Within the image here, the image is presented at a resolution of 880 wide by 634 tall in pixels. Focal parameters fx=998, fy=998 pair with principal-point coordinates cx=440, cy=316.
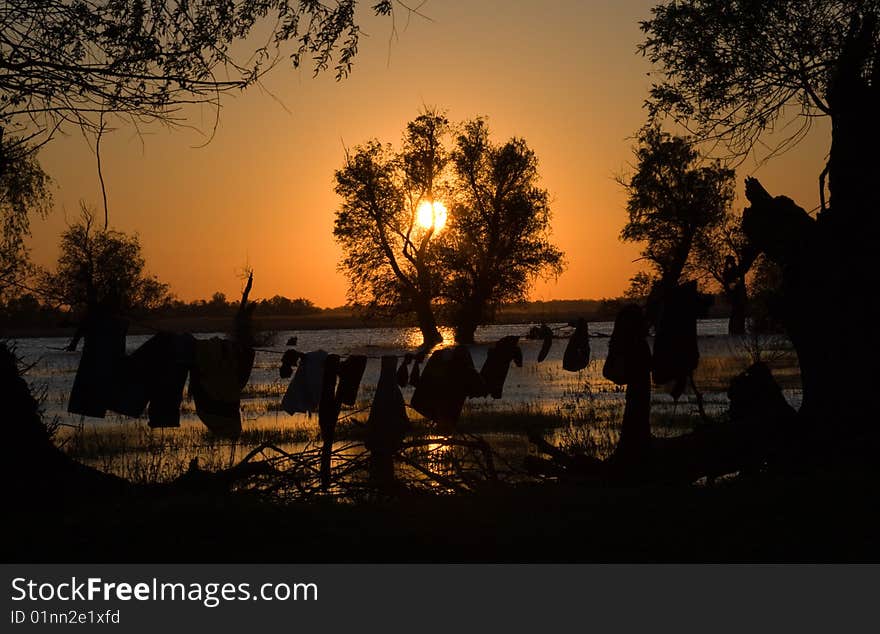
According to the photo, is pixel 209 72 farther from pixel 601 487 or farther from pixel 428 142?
pixel 428 142

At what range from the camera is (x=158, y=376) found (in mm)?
11227

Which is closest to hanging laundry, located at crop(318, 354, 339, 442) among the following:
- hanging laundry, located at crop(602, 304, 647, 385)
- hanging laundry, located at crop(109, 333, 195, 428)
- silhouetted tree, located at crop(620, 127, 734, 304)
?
hanging laundry, located at crop(109, 333, 195, 428)

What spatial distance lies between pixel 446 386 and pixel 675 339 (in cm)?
266

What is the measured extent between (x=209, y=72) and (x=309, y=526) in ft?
17.3

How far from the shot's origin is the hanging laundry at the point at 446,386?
38.0 feet

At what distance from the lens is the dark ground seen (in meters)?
7.57

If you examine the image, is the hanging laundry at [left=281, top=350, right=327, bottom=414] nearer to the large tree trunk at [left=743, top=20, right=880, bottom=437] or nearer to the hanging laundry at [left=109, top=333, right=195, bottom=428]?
the hanging laundry at [left=109, top=333, right=195, bottom=428]

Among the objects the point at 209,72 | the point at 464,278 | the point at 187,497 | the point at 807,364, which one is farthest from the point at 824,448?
the point at 464,278

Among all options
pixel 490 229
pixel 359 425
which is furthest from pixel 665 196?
pixel 359 425

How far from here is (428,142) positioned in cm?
6700

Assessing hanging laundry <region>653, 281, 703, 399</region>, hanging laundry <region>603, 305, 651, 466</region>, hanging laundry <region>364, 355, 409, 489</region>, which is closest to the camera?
hanging laundry <region>364, 355, 409, 489</region>

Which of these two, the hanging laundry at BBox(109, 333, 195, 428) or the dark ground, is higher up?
the hanging laundry at BBox(109, 333, 195, 428)

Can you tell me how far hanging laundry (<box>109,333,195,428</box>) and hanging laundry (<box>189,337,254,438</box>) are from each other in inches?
7.9

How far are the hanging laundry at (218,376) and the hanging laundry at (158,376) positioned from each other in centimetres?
20
